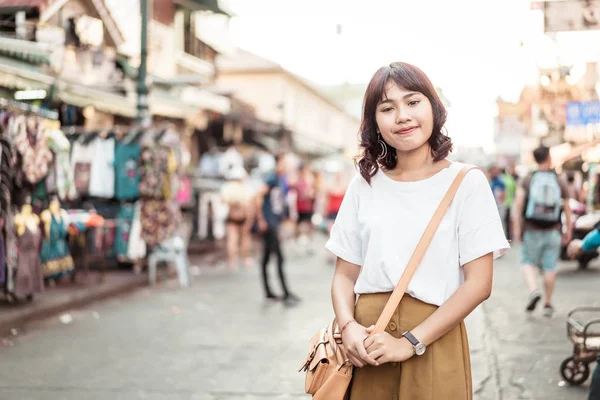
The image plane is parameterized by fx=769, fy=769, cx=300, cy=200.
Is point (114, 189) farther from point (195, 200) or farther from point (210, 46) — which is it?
point (210, 46)

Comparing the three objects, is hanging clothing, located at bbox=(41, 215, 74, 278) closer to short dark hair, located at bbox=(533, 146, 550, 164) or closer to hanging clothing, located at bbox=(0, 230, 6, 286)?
hanging clothing, located at bbox=(0, 230, 6, 286)

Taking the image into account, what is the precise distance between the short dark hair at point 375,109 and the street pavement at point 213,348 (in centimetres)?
336

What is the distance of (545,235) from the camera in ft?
28.8

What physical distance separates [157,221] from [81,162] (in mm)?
1617

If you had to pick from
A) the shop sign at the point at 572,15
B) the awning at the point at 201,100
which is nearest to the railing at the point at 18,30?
the awning at the point at 201,100

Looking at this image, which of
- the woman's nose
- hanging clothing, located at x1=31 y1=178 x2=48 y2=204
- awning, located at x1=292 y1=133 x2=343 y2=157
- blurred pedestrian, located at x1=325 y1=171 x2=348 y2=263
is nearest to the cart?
the woman's nose

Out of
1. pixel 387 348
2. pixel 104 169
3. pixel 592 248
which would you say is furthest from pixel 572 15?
pixel 104 169

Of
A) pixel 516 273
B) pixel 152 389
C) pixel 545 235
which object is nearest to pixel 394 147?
pixel 152 389

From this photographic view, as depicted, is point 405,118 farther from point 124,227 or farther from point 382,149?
point 124,227

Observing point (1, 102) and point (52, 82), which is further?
point (52, 82)

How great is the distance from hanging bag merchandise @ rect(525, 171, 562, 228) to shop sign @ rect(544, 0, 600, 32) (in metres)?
3.24

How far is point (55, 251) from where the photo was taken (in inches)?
396

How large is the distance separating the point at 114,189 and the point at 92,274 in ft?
5.28

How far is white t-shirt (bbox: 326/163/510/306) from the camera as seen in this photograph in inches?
97.4
